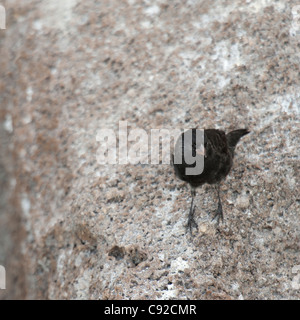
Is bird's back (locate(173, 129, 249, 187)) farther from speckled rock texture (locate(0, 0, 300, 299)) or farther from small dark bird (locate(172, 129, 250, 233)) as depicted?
speckled rock texture (locate(0, 0, 300, 299))

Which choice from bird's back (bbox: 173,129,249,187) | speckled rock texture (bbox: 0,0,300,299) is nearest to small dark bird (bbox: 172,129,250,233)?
bird's back (bbox: 173,129,249,187)

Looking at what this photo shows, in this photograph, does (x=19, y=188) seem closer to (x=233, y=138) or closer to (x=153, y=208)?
(x=153, y=208)

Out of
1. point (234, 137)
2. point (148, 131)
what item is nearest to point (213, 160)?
point (234, 137)

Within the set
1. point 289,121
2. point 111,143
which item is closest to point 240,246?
point 289,121

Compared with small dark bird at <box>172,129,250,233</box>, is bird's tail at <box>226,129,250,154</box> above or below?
above

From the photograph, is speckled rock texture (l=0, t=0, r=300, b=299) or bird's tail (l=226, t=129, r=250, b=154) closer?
speckled rock texture (l=0, t=0, r=300, b=299)

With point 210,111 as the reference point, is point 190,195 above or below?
below
